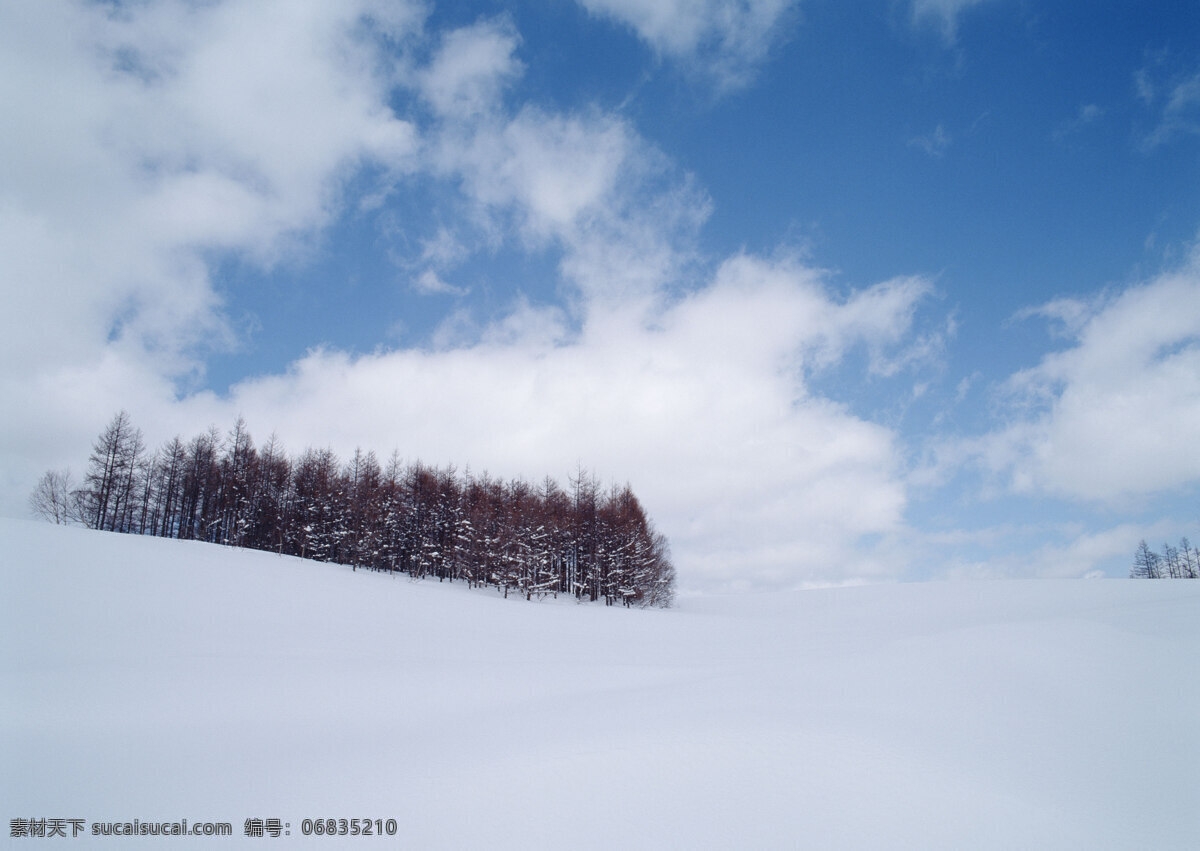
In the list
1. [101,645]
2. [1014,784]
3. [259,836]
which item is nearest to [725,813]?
[1014,784]

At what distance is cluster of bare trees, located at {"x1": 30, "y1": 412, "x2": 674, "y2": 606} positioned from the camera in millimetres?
42875

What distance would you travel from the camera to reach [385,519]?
45.6 meters

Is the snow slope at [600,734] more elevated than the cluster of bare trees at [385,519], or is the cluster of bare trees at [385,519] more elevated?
the cluster of bare trees at [385,519]

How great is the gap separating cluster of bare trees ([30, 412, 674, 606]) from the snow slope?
27164 mm

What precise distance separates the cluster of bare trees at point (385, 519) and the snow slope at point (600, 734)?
27.2m

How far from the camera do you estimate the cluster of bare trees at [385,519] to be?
1688 inches

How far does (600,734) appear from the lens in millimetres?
7773

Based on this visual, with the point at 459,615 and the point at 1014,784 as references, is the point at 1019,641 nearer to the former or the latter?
the point at 1014,784

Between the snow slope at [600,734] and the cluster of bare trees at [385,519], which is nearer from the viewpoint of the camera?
the snow slope at [600,734]

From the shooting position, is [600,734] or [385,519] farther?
[385,519]

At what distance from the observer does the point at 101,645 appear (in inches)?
485

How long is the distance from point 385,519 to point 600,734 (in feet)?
140

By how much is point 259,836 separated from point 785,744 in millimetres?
6560

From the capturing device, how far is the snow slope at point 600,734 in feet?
18.8
